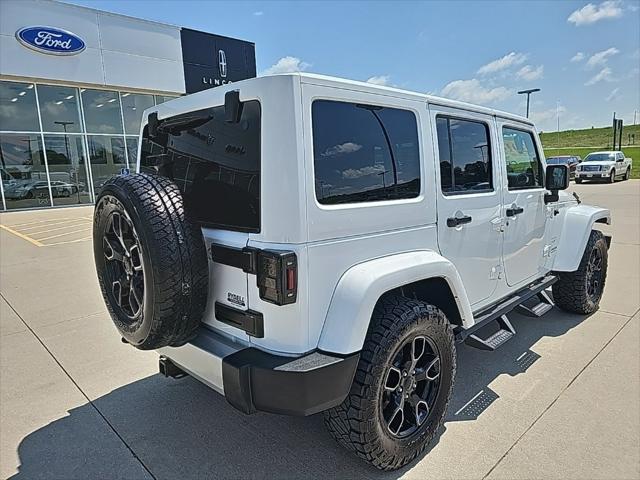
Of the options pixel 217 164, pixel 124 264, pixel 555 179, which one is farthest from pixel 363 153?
pixel 555 179

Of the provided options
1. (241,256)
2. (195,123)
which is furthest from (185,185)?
(241,256)

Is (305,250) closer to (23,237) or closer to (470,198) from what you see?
(470,198)

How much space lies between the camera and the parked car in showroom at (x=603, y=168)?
78.4ft

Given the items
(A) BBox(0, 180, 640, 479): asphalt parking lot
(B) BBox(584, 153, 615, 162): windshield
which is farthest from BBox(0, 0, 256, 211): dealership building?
(B) BBox(584, 153, 615, 162): windshield

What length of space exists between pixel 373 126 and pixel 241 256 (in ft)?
3.20

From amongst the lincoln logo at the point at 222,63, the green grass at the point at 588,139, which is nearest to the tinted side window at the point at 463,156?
the lincoln logo at the point at 222,63

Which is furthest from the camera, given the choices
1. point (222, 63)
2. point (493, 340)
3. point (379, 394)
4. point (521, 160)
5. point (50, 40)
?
point (222, 63)

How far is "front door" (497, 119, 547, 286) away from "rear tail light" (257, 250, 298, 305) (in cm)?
206

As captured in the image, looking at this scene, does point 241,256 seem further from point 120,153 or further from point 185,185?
point 120,153

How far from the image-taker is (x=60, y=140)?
54.7ft

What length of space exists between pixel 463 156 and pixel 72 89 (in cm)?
→ 1819

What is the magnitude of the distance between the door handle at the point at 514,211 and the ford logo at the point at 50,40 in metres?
17.8

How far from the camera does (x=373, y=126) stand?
2.30 meters

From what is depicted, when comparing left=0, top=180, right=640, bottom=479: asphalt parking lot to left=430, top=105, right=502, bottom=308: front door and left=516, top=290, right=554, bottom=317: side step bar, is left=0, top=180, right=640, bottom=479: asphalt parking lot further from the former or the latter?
left=430, top=105, right=502, bottom=308: front door
